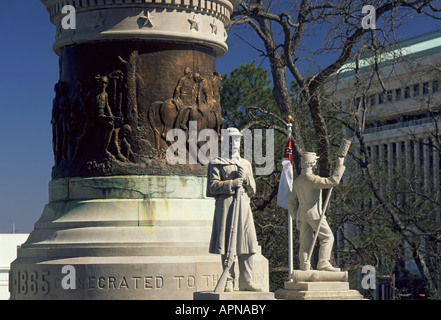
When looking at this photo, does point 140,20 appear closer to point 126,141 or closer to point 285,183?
point 126,141

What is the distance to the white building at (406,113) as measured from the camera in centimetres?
2831

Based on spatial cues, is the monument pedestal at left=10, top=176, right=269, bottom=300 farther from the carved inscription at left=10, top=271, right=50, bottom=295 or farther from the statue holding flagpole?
the statue holding flagpole

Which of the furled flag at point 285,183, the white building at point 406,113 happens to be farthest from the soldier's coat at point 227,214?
the white building at point 406,113

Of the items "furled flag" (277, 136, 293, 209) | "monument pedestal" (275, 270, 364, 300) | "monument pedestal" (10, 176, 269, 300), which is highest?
"furled flag" (277, 136, 293, 209)

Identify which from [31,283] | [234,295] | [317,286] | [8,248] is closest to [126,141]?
[31,283]

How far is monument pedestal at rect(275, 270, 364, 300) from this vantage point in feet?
47.4

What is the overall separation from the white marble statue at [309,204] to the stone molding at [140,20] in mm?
2787

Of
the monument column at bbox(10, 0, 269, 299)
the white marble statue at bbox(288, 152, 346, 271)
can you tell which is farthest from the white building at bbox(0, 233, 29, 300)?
the white marble statue at bbox(288, 152, 346, 271)

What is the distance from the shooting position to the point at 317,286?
14.6 metres

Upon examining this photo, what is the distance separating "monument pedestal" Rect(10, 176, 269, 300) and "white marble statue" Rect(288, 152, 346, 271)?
2.68 feet

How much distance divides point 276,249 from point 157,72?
47.8 feet

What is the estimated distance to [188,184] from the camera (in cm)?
1530

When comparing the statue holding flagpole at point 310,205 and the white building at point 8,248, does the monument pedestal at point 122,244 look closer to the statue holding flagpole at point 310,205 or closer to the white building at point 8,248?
the statue holding flagpole at point 310,205

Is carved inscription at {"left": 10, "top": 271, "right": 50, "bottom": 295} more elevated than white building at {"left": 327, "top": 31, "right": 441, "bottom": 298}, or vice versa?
white building at {"left": 327, "top": 31, "right": 441, "bottom": 298}
